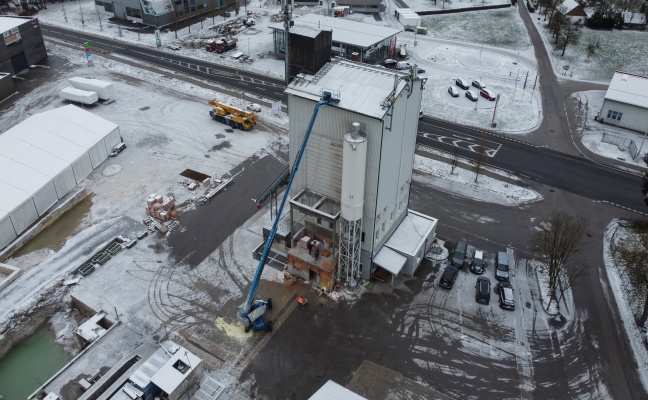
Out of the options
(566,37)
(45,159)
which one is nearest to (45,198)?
(45,159)

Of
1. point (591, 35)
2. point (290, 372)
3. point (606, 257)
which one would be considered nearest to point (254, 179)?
point (290, 372)

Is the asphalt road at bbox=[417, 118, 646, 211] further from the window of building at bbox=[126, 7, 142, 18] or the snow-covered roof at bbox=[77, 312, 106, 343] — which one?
the window of building at bbox=[126, 7, 142, 18]

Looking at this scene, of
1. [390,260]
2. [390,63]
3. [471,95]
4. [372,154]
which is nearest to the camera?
[372,154]

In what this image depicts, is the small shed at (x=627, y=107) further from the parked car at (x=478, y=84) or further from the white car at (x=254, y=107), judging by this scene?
the white car at (x=254, y=107)

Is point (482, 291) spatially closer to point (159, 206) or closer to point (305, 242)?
point (305, 242)

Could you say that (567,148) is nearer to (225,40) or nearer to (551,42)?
(551,42)

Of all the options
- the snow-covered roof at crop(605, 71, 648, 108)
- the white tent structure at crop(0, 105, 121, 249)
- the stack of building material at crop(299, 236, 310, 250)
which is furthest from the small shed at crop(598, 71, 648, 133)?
the white tent structure at crop(0, 105, 121, 249)
